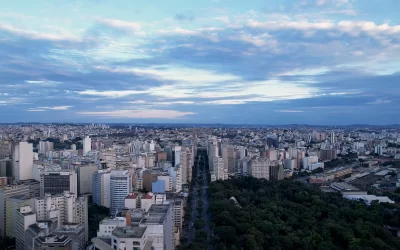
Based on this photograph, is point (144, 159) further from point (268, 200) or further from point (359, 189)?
point (359, 189)

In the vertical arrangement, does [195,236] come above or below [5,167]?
below

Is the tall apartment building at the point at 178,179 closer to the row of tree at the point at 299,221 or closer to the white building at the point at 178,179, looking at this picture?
the white building at the point at 178,179

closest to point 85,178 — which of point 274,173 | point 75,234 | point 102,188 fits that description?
point 102,188

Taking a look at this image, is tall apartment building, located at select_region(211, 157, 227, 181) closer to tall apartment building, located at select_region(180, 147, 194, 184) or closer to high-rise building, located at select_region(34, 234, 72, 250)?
tall apartment building, located at select_region(180, 147, 194, 184)

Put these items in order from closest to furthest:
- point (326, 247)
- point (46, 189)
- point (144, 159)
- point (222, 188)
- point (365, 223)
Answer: point (326, 247)
point (365, 223)
point (46, 189)
point (222, 188)
point (144, 159)

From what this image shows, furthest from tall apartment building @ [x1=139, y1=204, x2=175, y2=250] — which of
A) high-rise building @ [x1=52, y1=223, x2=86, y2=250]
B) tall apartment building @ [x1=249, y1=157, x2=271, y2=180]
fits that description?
tall apartment building @ [x1=249, y1=157, x2=271, y2=180]

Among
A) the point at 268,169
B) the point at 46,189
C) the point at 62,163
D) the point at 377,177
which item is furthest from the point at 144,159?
the point at 377,177
